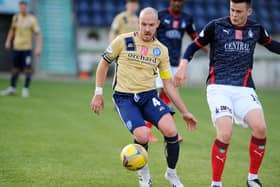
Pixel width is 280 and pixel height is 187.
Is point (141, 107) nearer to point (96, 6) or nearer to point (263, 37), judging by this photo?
point (263, 37)

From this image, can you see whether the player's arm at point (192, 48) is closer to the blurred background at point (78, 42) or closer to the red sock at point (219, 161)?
the red sock at point (219, 161)

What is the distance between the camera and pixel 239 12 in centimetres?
782

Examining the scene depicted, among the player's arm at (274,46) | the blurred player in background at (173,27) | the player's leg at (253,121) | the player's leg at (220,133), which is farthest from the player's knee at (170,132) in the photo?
the blurred player in background at (173,27)

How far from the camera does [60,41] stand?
2717cm

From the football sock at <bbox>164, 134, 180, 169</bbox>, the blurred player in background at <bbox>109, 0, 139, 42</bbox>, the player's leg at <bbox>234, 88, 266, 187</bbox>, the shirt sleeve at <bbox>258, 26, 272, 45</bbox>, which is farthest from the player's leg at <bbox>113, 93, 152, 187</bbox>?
the blurred player in background at <bbox>109, 0, 139, 42</bbox>

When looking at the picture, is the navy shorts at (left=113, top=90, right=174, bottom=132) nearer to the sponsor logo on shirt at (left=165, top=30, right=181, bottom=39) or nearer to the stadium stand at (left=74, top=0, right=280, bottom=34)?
the sponsor logo on shirt at (left=165, top=30, right=181, bottom=39)

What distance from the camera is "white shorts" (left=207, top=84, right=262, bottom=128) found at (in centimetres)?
766

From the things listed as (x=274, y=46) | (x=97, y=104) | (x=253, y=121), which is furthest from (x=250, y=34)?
(x=97, y=104)

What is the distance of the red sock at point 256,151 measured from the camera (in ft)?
25.6

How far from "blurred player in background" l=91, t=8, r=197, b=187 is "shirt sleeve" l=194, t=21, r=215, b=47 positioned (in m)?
0.50

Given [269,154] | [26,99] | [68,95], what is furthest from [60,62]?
[269,154]

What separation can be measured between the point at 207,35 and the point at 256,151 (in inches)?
60.5

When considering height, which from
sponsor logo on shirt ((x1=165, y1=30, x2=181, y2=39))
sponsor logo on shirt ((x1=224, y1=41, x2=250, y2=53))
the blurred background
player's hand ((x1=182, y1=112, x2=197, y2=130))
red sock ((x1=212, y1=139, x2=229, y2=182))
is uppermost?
sponsor logo on shirt ((x1=224, y1=41, x2=250, y2=53))

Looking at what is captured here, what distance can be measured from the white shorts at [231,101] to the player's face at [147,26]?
3.23ft
